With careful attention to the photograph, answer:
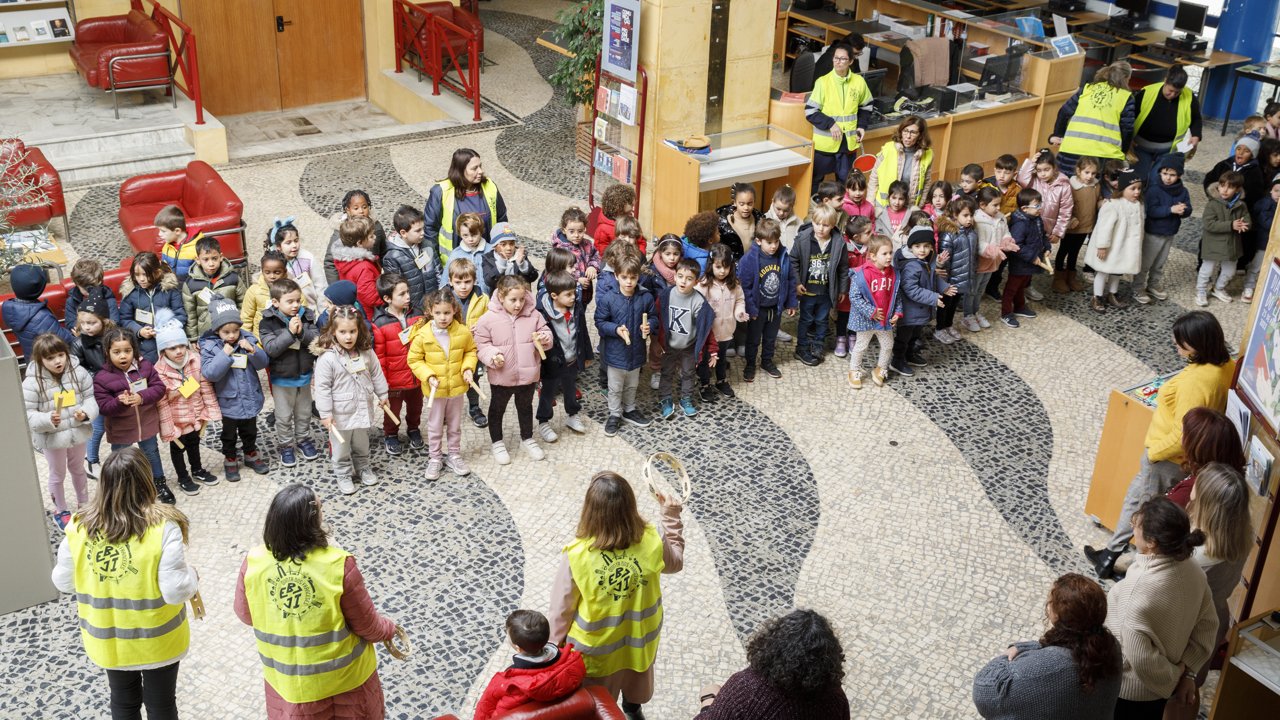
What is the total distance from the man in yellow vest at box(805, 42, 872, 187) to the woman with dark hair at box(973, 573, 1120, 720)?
5.96m

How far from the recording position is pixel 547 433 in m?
6.94

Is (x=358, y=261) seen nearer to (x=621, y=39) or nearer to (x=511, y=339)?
(x=511, y=339)

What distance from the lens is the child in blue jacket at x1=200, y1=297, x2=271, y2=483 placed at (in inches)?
241

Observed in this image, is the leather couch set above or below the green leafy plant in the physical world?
below

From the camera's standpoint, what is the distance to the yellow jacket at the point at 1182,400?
5621 mm

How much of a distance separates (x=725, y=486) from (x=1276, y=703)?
2867 millimetres

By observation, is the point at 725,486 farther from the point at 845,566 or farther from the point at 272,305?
the point at 272,305

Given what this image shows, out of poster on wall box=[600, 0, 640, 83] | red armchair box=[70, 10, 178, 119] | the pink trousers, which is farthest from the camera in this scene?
red armchair box=[70, 10, 178, 119]

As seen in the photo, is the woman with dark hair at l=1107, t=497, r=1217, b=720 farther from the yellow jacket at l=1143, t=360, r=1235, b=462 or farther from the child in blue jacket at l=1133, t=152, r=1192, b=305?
the child in blue jacket at l=1133, t=152, r=1192, b=305

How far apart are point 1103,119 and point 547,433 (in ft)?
18.1

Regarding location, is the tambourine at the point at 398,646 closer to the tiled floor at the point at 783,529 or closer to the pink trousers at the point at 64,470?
the tiled floor at the point at 783,529

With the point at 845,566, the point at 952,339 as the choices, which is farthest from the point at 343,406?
the point at 952,339

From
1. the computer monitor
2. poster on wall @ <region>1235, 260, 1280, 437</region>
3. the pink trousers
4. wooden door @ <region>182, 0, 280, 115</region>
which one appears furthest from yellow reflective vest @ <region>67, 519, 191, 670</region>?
the computer monitor

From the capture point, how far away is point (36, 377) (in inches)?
217
